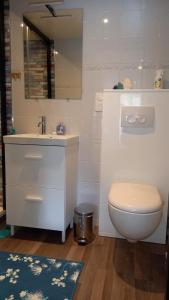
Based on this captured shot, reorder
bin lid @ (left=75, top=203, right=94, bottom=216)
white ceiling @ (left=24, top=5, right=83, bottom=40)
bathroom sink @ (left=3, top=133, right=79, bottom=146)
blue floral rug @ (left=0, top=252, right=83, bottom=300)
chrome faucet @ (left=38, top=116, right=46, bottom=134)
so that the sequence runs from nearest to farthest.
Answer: blue floral rug @ (left=0, top=252, right=83, bottom=300) → bathroom sink @ (left=3, top=133, right=79, bottom=146) → bin lid @ (left=75, top=203, right=94, bottom=216) → white ceiling @ (left=24, top=5, right=83, bottom=40) → chrome faucet @ (left=38, top=116, right=46, bottom=134)

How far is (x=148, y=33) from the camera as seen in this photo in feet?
6.32

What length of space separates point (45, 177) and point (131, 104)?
2.92 feet

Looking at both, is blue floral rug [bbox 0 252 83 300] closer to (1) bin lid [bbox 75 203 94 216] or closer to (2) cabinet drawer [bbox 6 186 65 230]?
(2) cabinet drawer [bbox 6 186 65 230]

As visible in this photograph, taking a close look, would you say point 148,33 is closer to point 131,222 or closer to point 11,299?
point 131,222

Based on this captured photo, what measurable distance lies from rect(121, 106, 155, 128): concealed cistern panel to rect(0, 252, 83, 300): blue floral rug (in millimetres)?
1099

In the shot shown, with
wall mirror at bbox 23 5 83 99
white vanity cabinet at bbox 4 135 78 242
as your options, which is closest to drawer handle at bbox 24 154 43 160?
white vanity cabinet at bbox 4 135 78 242

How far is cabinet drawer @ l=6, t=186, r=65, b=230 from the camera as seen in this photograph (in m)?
1.81

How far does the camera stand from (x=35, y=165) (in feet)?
5.91

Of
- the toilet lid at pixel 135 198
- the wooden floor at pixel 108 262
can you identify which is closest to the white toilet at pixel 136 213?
the toilet lid at pixel 135 198

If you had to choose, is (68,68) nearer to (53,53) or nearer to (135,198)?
(53,53)

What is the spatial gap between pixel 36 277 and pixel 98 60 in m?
1.75

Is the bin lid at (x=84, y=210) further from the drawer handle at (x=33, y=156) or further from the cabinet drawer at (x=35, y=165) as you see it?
the drawer handle at (x=33, y=156)

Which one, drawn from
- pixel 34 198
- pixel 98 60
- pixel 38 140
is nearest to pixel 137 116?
pixel 98 60

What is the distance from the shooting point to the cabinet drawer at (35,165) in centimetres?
176
